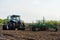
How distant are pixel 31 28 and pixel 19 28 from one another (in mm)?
2408

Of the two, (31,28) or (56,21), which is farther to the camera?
(56,21)

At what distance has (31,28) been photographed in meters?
22.0

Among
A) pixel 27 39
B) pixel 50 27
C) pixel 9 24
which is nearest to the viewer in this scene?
pixel 27 39

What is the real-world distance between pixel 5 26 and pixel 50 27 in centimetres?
570

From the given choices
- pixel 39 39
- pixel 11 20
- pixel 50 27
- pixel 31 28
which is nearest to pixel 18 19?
pixel 11 20

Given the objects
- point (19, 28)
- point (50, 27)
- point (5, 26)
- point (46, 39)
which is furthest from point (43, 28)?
point (46, 39)

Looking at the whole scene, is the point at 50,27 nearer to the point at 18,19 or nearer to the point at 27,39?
the point at 18,19

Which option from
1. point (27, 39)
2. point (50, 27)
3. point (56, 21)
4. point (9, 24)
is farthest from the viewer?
point (56, 21)

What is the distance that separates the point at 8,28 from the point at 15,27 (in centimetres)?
86

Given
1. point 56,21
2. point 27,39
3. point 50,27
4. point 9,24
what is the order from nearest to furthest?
point 27,39
point 50,27
point 9,24
point 56,21

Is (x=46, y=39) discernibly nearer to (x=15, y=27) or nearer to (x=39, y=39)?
(x=39, y=39)

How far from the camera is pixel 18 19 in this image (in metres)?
24.5

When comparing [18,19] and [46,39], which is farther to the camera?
[18,19]

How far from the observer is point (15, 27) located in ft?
79.7
